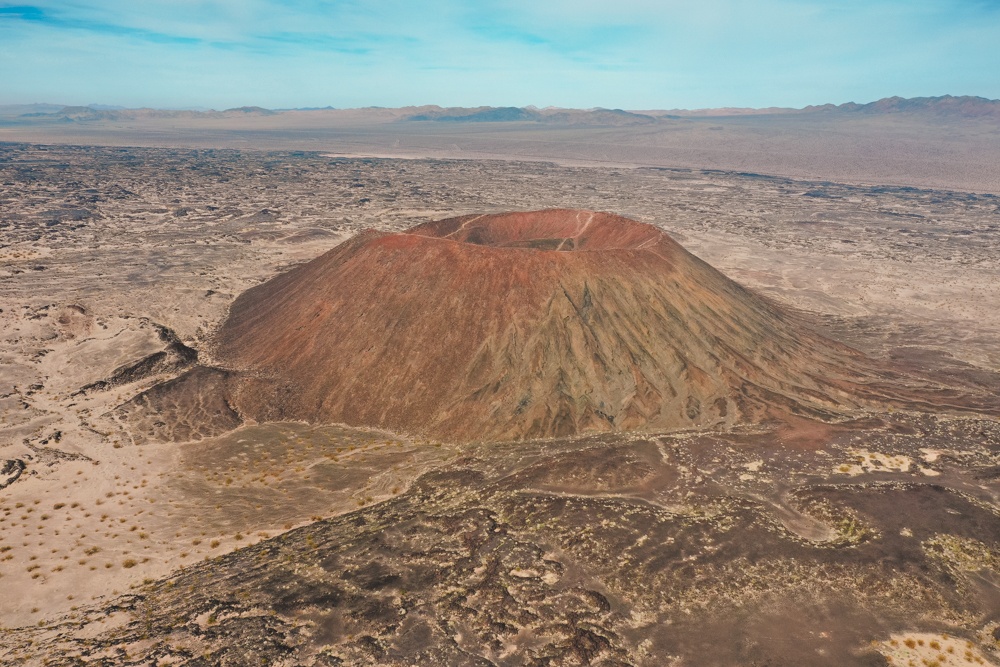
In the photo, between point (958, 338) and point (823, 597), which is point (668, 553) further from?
point (958, 338)

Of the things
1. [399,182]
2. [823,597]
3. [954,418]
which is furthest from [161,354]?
[399,182]

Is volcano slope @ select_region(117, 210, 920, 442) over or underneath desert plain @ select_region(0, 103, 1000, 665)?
over

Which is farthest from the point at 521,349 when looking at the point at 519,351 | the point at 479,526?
the point at 479,526

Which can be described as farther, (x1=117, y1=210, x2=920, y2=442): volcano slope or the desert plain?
(x1=117, y1=210, x2=920, y2=442): volcano slope

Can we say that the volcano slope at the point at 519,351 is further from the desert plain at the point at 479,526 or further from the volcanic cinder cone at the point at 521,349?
the desert plain at the point at 479,526

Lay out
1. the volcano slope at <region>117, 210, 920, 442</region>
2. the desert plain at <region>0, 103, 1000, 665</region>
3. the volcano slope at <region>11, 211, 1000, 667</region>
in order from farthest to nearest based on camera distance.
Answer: the volcano slope at <region>117, 210, 920, 442</region>
the volcano slope at <region>11, 211, 1000, 667</region>
the desert plain at <region>0, 103, 1000, 665</region>

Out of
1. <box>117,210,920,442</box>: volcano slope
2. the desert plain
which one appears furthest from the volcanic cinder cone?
the desert plain

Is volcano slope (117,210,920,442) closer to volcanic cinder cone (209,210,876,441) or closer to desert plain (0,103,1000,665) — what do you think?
volcanic cinder cone (209,210,876,441)

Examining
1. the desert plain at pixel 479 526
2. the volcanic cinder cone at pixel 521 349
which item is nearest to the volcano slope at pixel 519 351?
the volcanic cinder cone at pixel 521 349
